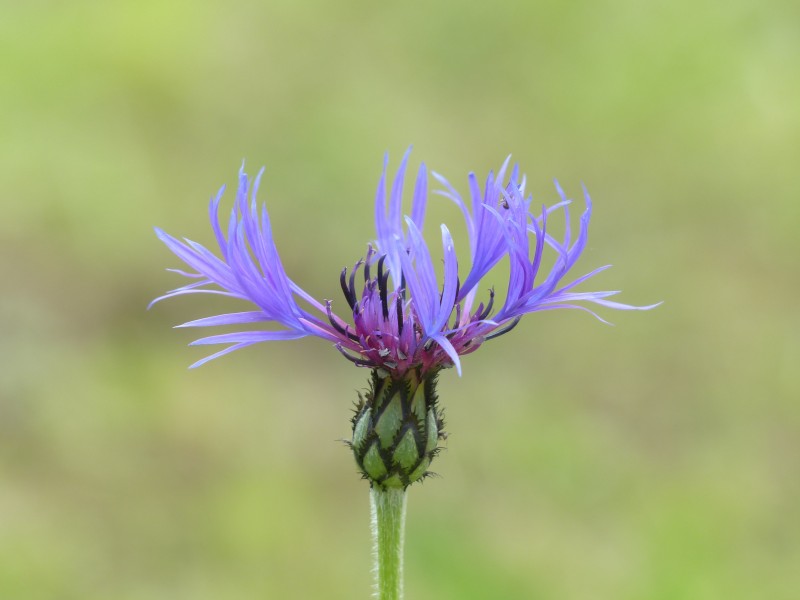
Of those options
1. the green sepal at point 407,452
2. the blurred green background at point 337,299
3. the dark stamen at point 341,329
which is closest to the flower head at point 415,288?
the dark stamen at point 341,329

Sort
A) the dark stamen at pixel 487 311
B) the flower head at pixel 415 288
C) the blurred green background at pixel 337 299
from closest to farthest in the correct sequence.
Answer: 1. the flower head at pixel 415 288
2. the dark stamen at pixel 487 311
3. the blurred green background at pixel 337 299

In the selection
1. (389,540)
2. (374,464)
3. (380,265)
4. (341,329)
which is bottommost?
(389,540)

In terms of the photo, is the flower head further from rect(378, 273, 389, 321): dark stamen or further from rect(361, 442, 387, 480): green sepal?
rect(361, 442, 387, 480): green sepal

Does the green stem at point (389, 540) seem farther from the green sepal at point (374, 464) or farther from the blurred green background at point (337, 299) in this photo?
the blurred green background at point (337, 299)

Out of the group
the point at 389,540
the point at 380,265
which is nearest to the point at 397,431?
the point at 389,540

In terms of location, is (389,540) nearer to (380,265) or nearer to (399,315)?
(399,315)
